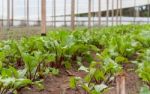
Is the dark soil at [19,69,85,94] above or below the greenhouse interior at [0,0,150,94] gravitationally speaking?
below

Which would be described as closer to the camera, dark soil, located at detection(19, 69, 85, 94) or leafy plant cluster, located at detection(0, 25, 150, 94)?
leafy plant cluster, located at detection(0, 25, 150, 94)

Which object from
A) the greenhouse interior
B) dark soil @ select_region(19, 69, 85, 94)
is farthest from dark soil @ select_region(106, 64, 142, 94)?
dark soil @ select_region(19, 69, 85, 94)

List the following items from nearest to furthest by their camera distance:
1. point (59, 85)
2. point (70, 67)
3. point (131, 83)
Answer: point (59, 85) → point (131, 83) → point (70, 67)

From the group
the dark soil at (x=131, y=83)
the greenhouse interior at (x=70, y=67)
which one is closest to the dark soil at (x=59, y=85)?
the greenhouse interior at (x=70, y=67)

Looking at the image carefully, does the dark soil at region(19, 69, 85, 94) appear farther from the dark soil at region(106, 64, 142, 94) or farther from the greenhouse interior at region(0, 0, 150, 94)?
the dark soil at region(106, 64, 142, 94)

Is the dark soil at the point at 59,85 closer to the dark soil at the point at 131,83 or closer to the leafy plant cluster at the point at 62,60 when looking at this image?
the leafy plant cluster at the point at 62,60

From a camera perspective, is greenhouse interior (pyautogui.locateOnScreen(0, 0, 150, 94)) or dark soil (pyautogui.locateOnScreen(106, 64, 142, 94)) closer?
greenhouse interior (pyautogui.locateOnScreen(0, 0, 150, 94))

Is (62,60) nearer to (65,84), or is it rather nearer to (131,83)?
(65,84)

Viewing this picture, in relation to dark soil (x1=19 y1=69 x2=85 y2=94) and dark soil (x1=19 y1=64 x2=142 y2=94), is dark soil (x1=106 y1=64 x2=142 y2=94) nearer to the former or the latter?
dark soil (x1=19 y1=64 x2=142 y2=94)

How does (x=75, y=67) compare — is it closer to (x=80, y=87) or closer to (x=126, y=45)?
(x=126, y=45)

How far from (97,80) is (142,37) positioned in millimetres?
1639

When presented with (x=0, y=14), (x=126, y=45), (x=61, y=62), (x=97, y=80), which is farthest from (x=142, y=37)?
(x=0, y=14)

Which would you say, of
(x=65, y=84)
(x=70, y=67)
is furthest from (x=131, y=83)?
(x=70, y=67)

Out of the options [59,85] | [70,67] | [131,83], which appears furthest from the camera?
[70,67]
